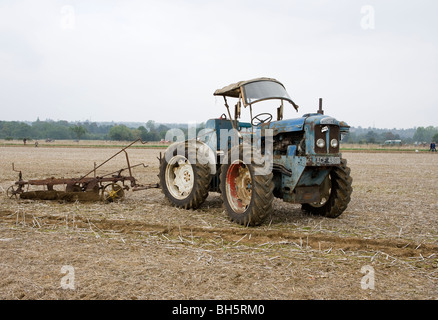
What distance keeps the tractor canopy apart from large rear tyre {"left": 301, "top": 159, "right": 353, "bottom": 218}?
77.2 inches

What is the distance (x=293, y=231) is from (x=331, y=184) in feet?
5.20

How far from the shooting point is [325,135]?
680 centimetres

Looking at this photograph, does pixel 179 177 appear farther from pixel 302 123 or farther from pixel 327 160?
pixel 327 160

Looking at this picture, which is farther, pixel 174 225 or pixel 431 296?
pixel 174 225

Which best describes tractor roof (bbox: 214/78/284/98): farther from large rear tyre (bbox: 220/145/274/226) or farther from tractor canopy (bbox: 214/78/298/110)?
large rear tyre (bbox: 220/145/274/226)

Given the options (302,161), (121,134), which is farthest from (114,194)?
A: (121,134)

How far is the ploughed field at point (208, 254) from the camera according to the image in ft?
13.1

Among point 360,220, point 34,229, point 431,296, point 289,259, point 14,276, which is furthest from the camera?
point 360,220

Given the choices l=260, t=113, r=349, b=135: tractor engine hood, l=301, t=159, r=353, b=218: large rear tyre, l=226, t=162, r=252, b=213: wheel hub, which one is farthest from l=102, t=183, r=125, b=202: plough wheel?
l=301, t=159, r=353, b=218: large rear tyre
